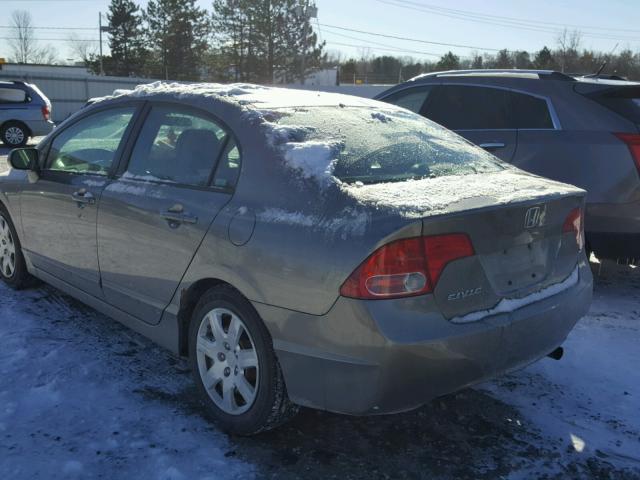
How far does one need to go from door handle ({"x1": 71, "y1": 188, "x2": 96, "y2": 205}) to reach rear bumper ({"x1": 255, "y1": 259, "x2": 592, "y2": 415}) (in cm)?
161

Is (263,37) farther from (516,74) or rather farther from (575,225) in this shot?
(575,225)

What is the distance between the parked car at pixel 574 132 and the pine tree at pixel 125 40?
51.4 m

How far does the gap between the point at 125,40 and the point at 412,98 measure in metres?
52.0

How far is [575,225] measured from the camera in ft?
10.2

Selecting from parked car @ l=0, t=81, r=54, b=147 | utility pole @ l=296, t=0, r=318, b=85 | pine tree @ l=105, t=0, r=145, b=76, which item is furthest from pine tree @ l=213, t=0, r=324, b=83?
parked car @ l=0, t=81, r=54, b=147

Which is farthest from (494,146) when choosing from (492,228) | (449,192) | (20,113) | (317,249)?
(20,113)

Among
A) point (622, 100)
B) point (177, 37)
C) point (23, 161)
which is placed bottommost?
point (23, 161)

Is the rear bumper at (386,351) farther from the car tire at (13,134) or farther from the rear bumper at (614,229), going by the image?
the car tire at (13,134)

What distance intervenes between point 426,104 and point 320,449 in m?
4.05

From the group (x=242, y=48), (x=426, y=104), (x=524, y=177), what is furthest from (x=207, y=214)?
(x=242, y=48)

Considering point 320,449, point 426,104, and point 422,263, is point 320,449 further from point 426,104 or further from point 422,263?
point 426,104

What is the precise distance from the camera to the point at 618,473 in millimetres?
2732

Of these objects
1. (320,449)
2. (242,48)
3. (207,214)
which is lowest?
(320,449)

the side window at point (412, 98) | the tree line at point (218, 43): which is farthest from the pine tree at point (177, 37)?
the side window at point (412, 98)
